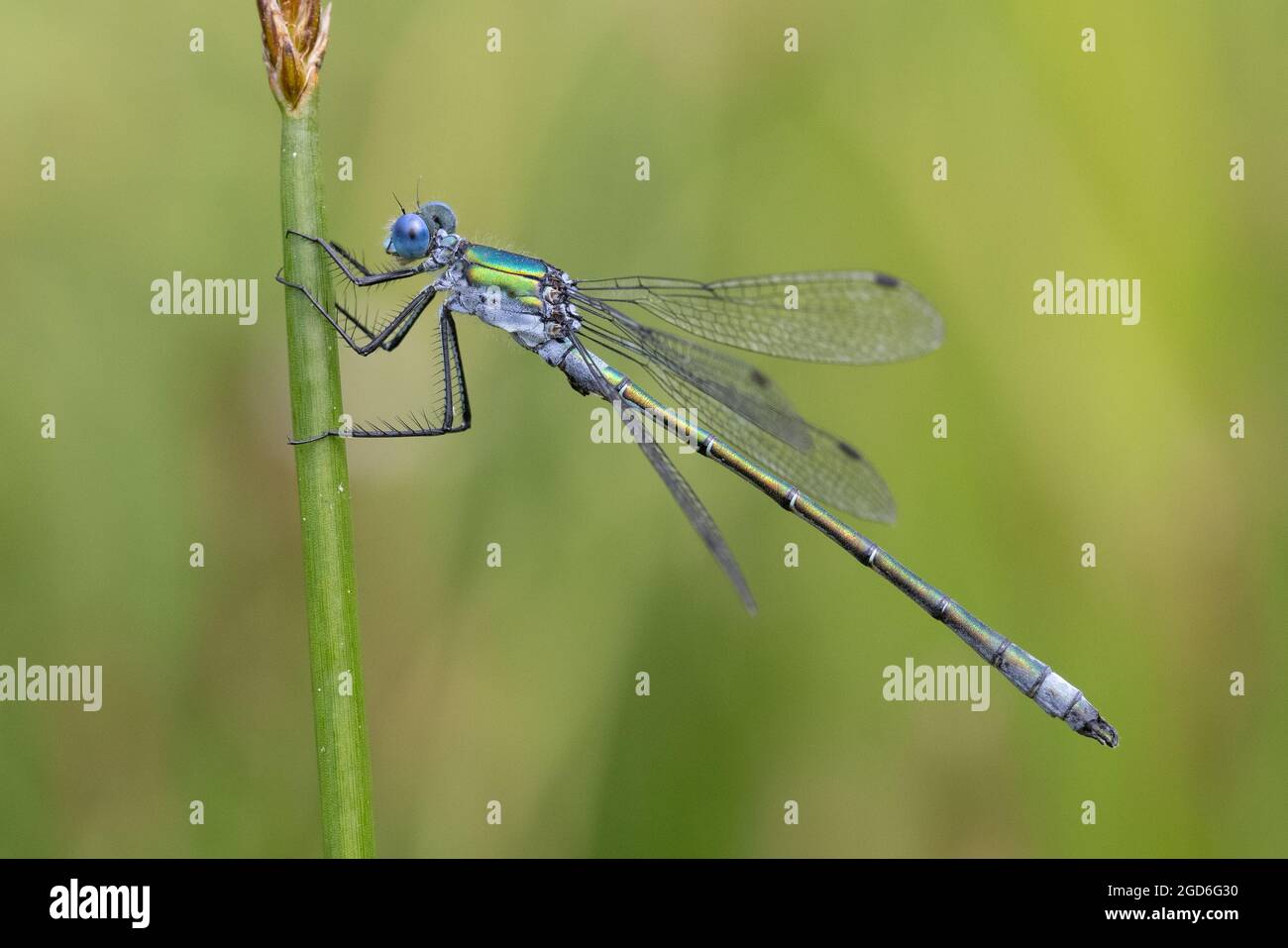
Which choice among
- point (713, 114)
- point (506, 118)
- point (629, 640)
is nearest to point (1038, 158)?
point (713, 114)

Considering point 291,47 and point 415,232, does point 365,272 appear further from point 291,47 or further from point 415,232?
Result: point 291,47

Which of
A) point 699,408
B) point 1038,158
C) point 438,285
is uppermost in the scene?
point 1038,158

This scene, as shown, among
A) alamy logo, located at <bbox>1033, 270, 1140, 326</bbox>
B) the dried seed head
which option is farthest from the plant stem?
alamy logo, located at <bbox>1033, 270, 1140, 326</bbox>

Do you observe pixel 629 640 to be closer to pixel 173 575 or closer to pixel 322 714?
pixel 173 575

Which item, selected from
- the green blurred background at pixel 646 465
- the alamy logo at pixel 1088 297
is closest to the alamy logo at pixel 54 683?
the green blurred background at pixel 646 465
